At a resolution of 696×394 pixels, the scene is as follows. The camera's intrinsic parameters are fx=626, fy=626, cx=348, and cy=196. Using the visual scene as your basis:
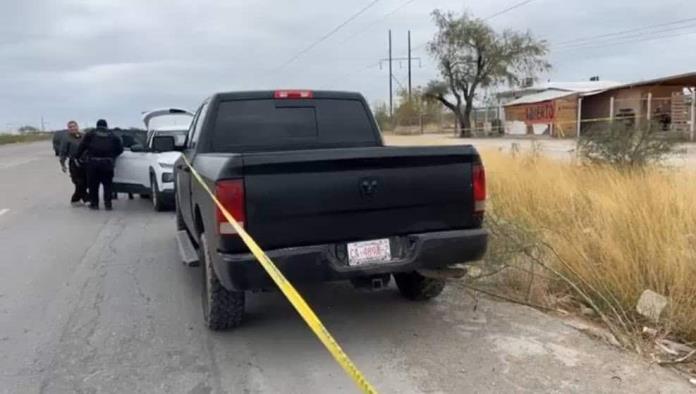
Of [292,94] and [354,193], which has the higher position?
[292,94]

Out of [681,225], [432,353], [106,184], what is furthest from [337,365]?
[106,184]

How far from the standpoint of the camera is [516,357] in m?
4.21

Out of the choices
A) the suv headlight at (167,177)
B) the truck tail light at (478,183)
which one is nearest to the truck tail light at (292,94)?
the truck tail light at (478,183)

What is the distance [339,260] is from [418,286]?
4.85 feet

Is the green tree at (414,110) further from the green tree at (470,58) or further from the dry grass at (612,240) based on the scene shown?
the dry grass at (612,240)

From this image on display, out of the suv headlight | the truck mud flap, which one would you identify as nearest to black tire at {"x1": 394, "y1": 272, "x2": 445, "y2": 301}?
the truck mud flap

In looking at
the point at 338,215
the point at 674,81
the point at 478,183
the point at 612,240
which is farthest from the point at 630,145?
the point at 674,81

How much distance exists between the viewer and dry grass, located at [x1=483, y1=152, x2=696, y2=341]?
4832 mm

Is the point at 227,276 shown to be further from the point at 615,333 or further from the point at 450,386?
the point at 615,333

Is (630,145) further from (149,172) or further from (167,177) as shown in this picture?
(149,172)

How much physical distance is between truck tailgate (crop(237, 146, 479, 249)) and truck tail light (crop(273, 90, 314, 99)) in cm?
180

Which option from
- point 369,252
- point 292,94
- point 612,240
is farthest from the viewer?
point 292,94

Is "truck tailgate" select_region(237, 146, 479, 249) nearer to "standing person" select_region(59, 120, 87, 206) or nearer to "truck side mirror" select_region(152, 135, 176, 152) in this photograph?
"truck side mirror" select_region(152, 135, 176, 152)

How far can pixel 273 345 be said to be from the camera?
4.58 metres
